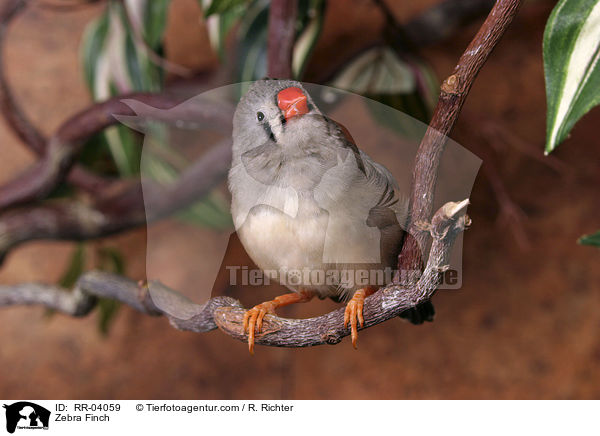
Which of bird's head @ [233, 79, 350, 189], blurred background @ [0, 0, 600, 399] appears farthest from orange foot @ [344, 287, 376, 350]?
blurred background @ [0, 0, 600, 399]

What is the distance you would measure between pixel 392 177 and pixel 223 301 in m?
0.22

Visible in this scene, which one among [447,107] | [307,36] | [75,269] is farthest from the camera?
[75,269]

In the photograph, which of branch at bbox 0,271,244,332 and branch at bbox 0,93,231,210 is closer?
branch at bbox 0,271,244,332

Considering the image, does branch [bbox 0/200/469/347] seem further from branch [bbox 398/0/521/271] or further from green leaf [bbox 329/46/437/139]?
green leaf [bbox 329/46/437/139]

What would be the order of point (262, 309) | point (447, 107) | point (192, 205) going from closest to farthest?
point (447, 107) → point (262, 309) → point (192, 205)

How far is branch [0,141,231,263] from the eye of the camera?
96cm

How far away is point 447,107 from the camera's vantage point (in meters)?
0.44

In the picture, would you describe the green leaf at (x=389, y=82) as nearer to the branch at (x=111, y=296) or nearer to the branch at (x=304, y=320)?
the branch at (x=304, y=320)

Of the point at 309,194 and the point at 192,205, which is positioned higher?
the point at 192,205

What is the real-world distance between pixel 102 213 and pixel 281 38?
1.87 ft

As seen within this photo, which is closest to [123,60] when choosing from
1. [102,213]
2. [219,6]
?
[102,213]

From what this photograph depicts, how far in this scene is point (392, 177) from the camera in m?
0.50

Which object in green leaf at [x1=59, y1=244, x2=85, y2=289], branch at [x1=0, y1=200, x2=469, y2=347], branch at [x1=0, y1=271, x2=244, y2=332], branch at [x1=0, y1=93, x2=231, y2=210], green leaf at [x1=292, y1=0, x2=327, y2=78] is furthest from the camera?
green leaf at [x1=59, y1=244, x2=85, y2=289]

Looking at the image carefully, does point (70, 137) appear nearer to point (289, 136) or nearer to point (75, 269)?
point (75, 269)
